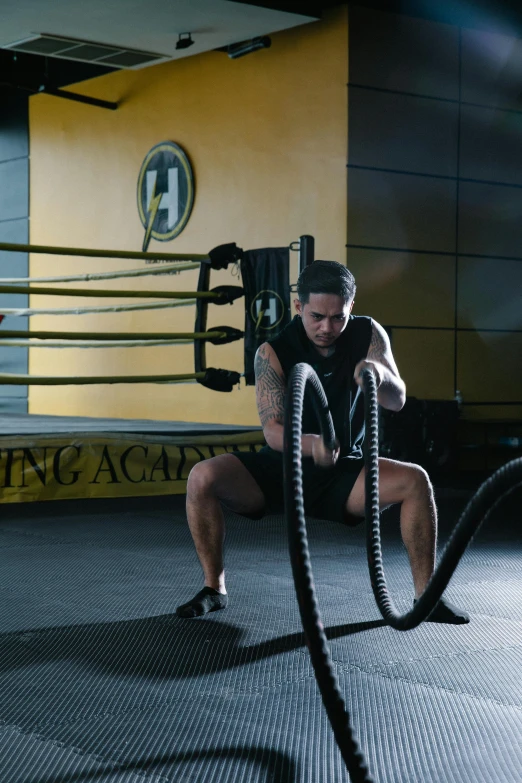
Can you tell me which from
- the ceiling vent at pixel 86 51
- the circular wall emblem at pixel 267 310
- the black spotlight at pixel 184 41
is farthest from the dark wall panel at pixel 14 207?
the circular wall emblem at pixel 267 310

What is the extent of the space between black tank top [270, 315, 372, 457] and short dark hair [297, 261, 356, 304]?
0.55ft

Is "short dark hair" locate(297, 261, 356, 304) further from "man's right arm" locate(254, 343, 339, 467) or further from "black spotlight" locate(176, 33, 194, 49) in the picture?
"black spotlight" locate(176, 33, 194, 49)

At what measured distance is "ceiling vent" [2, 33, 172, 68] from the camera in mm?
7102

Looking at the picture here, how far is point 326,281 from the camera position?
2656 mm

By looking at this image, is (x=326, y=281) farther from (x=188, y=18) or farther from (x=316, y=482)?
(x=188, y=18)

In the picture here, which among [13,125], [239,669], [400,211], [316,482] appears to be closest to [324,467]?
[316,482]

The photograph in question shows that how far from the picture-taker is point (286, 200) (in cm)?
680

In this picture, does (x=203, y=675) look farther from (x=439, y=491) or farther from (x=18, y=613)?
(x=439, y=491)

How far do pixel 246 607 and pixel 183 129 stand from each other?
5.65m

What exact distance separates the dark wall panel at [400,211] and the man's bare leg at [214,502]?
3856mm

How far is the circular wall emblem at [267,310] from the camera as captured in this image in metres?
5.56

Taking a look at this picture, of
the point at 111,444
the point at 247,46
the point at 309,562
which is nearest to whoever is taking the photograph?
the point at 309,562

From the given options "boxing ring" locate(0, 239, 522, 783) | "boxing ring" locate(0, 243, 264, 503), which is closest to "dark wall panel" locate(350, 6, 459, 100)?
Result: "boxing ring" locate(0, 243, 264, 503)

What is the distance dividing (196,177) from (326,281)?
5151mm
